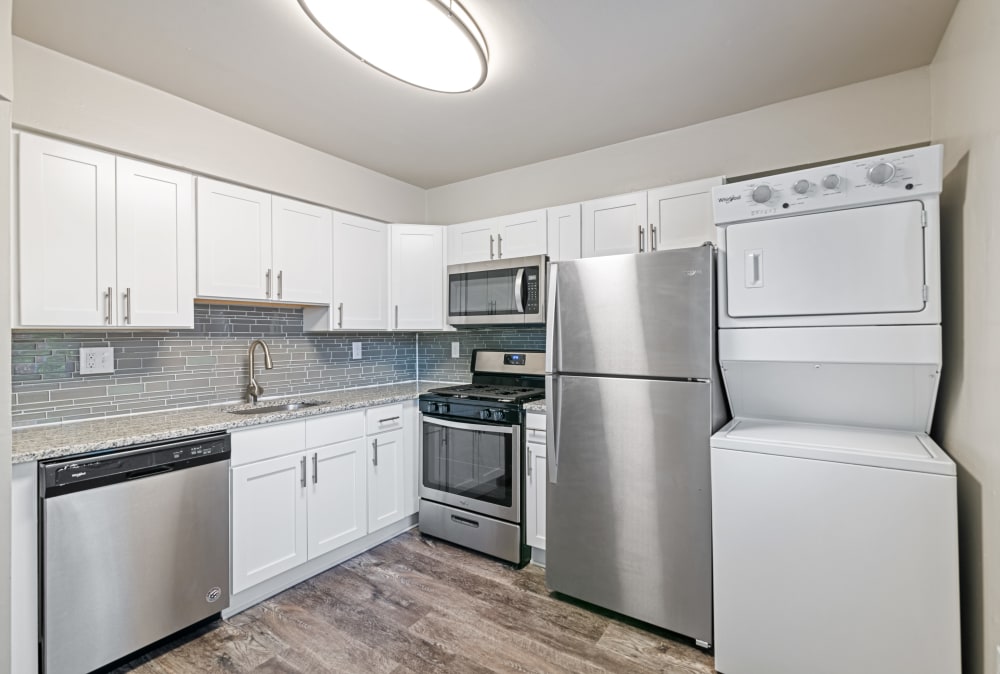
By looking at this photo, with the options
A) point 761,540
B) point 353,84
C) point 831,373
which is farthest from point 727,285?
point 353,84

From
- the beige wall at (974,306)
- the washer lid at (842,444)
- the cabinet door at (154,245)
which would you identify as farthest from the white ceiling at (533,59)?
the washer lid at (842,444)

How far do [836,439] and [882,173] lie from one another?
3.11 ft

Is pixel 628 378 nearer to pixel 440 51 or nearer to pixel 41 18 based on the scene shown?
pixel 440 51

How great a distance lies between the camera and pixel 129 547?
1.87m

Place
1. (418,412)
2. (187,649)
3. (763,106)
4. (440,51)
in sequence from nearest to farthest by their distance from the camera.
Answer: (440,51) → (187,649) → (763,106) → (418,412)

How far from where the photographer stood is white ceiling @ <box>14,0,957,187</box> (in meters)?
1.71

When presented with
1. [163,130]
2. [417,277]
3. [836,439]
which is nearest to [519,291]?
[417,277]

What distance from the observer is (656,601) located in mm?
2070

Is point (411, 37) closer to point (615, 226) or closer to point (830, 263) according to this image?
point (615, 226)

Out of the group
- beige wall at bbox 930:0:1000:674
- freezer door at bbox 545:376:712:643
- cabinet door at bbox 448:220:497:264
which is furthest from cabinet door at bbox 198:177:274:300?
beige wall at bbox 930:0:1000:674

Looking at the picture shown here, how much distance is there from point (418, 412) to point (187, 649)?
5.42 ft

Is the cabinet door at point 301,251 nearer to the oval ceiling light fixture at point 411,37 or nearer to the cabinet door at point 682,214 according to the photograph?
the oval ceiling light fixture at point 411,37

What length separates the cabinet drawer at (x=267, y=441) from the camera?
2.23m

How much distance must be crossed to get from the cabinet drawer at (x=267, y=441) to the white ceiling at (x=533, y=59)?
162 cm
